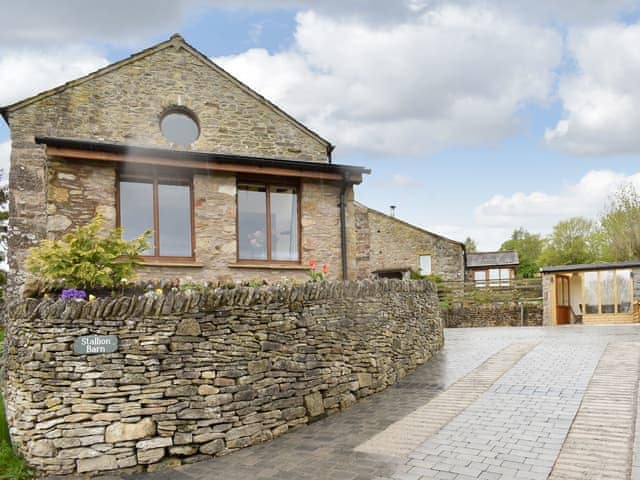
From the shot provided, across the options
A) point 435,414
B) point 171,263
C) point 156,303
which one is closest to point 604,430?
point 435,414

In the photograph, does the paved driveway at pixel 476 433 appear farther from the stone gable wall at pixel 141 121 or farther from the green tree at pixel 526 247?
the green tree at pixel 526 247

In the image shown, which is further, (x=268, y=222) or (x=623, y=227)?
(x=623, y=227)

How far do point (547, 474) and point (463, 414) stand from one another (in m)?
2.30

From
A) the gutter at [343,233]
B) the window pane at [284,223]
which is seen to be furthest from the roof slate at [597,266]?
the window pane at [284,223]

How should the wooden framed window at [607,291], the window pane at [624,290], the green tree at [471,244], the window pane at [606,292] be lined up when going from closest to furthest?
the window pane at [624,290]
the wooden framed window at [607,291]
the window pane at [606,292]
the green tree at [471,244]

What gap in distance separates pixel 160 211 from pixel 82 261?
364 cm

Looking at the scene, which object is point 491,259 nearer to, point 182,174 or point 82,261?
point 182,174

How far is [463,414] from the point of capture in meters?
7.60

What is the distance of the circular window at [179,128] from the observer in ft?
50.5

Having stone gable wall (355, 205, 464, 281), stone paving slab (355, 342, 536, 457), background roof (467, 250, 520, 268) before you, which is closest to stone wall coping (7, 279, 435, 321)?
stone paving slab (355, 342, 536, 457)

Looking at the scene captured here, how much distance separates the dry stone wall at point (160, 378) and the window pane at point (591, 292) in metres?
19.2

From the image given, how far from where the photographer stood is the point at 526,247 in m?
61.8

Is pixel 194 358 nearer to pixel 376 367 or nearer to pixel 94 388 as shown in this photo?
pixel 94 388

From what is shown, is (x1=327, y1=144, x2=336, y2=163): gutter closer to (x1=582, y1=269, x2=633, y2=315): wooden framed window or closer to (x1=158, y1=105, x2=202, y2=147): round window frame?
(x1=158, y1=105, x2=202, y2=147): round window frame
